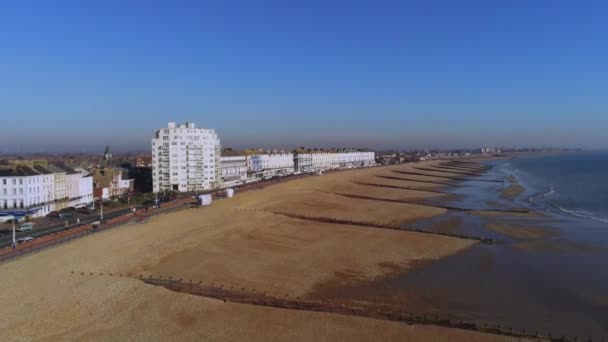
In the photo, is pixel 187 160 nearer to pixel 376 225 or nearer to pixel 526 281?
pixel 376 225

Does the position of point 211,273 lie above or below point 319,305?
above

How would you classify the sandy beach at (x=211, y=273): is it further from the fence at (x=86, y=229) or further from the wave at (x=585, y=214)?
the wave at (x=585, y=214)

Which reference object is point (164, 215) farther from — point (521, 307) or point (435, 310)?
point (521, 307)

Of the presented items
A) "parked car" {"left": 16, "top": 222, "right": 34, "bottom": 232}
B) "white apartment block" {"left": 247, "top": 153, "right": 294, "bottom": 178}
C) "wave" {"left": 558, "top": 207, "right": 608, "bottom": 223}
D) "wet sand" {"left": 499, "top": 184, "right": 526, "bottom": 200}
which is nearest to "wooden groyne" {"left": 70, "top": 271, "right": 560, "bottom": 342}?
"parked car" {"left": 16, "top": 222, "right": 34, "bottom": 232}

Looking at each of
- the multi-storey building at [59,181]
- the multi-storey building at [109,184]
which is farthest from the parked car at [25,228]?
the multi-storey building at [109,184]

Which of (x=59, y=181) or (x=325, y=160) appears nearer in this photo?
(x=59, y=181)

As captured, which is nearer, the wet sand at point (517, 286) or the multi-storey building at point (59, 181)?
the wet sand at point (517, 286)

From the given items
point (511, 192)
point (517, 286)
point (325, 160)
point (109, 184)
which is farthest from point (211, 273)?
point (325, 160)
